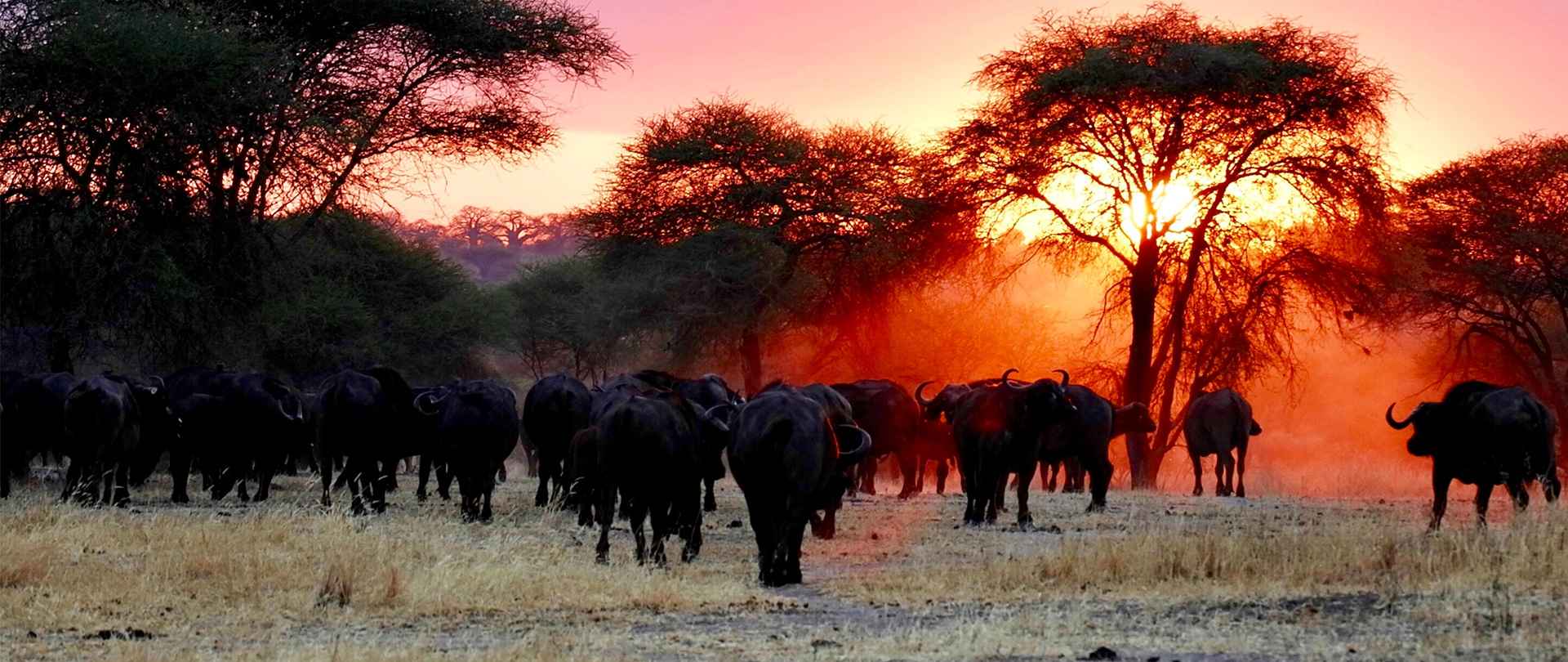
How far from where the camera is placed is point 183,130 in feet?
72.8

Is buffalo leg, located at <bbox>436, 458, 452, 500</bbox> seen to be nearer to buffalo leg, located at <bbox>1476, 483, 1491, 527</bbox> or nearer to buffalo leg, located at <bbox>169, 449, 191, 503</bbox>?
buffalo leg, located at <bbox>169, 449, 191, 503</bbox>

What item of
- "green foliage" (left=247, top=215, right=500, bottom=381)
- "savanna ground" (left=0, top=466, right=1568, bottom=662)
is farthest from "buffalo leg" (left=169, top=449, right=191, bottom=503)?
"green foliage" (left=247, top=215, right=500, bottom=381)

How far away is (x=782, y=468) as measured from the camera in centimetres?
1141

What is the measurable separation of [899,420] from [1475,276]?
15.5m

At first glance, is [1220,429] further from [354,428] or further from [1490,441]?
[354,428]

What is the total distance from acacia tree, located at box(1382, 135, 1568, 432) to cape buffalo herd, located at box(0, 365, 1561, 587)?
45.4ft

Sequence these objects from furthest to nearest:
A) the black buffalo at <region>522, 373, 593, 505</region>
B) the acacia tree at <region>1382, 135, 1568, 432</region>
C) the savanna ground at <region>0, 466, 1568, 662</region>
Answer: the acacia tree at <region>1382, 135, 1568, 432</region>, the black buffalo at <region>522, 373, 593, 505</region>, the savanna ground at <region>0, 466, 1568, 662</region>

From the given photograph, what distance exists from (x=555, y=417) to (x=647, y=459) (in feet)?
19.0

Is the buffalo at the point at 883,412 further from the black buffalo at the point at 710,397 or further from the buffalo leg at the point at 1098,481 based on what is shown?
the buffalo leg at the point at 1098,481

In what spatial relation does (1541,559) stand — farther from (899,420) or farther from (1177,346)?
(1177,346)

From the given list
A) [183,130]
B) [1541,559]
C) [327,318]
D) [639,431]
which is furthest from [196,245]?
[1541,559]

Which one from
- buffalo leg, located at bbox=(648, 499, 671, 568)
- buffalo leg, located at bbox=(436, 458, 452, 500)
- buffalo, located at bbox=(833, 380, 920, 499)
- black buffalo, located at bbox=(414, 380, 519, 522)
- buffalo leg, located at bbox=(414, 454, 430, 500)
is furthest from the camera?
buffalo, located at bbox=(833, 380, 920, 499)

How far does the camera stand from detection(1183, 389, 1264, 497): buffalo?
23750mm

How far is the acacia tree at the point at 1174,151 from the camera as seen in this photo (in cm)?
2836
